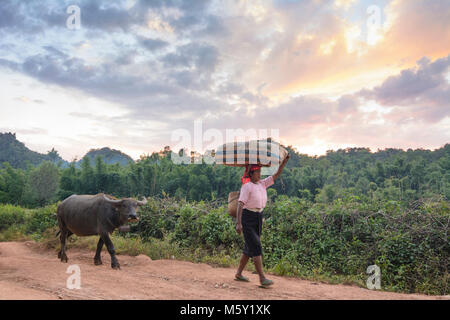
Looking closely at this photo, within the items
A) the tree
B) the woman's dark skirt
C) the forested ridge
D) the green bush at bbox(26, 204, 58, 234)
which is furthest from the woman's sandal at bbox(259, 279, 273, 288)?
the tree

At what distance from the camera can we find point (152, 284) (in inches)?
195

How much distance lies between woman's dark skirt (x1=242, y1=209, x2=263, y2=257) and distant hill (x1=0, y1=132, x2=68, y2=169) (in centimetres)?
8758

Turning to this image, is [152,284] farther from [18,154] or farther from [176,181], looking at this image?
[18,154]

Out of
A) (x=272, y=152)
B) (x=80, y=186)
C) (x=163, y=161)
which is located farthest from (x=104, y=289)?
(x=163, y=161)

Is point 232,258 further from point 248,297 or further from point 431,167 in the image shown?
point 431,167

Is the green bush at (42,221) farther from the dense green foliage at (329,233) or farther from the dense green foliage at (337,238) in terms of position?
the dense green foliage at (337,238)

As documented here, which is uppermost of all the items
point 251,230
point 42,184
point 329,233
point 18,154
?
point 18,154

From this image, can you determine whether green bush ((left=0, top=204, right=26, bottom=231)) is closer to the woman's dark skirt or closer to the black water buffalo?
the black water buffalo

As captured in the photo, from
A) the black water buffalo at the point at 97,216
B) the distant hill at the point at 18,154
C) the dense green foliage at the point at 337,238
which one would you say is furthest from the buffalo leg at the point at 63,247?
the distant hill at the point at 18,154

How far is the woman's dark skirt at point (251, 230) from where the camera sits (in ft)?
16.0

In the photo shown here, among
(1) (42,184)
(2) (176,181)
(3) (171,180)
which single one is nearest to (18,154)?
(1) (42,184)

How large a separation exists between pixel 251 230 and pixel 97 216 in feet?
12.1

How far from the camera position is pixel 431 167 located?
48.0 meters
